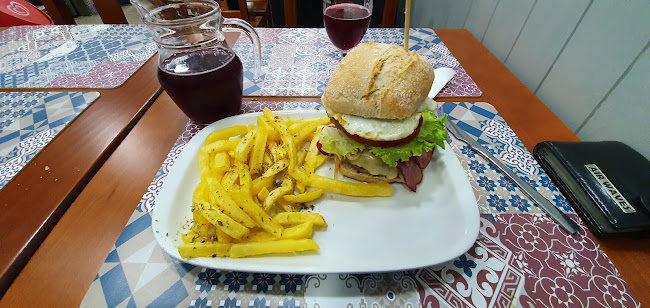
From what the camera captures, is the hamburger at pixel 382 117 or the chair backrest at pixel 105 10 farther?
the chair backrest at pixel 105 10

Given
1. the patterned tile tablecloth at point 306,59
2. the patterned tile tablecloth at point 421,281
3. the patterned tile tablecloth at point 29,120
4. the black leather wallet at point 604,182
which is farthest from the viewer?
the patterned tile tablecloth at point 306,59

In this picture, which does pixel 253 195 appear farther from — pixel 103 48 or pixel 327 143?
pixel 103 48

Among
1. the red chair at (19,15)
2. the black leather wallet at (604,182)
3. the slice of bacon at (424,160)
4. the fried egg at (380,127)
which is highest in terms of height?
the fried egg at (380,127)

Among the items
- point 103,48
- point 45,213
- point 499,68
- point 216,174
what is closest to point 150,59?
point 103,48

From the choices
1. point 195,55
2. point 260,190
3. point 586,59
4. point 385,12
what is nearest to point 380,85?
point 260,190

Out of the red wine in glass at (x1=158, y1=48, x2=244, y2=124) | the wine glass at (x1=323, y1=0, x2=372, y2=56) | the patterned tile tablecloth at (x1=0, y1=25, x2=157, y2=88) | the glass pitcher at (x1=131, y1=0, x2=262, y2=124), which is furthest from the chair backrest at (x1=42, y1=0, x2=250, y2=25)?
the red wine in glass at (x1=158, y1=48, x2=244, y2=124)

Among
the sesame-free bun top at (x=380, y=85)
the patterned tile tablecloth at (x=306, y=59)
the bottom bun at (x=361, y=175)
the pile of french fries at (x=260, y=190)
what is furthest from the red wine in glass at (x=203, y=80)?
the bottom bun at (x=361, y=175)

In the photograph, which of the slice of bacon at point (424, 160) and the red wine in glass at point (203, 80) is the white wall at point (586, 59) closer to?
the slice of bacon at point (424, 160)
